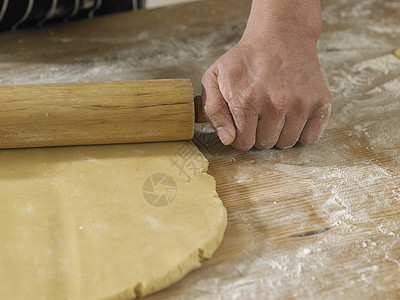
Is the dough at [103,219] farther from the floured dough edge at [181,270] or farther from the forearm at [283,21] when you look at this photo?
the forearm at [283,21]

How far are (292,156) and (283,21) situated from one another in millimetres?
445

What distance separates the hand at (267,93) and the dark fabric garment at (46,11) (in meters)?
1.08

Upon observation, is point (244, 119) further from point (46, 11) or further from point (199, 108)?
point (46, 11)

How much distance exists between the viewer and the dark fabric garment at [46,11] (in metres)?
1.99

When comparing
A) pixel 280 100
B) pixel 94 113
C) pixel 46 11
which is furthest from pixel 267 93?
pixel 46 11

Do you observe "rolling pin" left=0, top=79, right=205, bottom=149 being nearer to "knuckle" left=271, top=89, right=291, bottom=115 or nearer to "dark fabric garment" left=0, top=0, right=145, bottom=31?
"knuckle" left=271, top=89, right=291, bottom=115

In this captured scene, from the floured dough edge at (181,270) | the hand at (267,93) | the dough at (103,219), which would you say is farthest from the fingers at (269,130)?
the floured dough edge at (181,270)

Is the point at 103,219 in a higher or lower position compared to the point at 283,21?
lower

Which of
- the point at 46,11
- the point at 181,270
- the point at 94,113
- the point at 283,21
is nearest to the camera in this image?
the point at 181,270

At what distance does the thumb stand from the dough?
11 cm

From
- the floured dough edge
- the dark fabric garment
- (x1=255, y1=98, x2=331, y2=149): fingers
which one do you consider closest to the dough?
the floured dough edge

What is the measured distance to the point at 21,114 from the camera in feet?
4.22

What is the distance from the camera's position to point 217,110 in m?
1.35

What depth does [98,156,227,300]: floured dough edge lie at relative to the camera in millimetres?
1003
